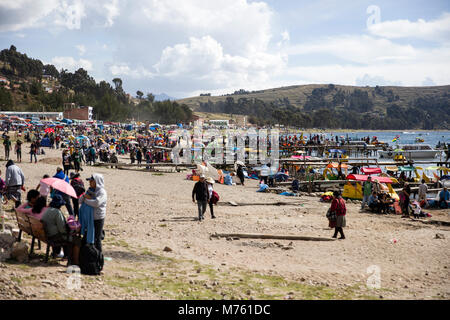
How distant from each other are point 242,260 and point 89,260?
346 centimetres

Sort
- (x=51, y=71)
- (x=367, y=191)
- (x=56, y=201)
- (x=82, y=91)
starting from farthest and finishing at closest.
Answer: (x=51, y=71) → (x=82, y=91) → (x=367, y=191) → (x=56, y=201)

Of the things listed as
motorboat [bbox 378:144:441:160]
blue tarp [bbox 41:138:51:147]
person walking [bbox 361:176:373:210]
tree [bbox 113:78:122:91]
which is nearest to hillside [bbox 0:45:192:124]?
→ tree [bbox 113:78:122:91]

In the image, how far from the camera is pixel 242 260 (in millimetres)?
8742

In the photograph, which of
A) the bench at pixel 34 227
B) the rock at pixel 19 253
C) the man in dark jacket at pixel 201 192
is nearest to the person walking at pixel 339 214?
the man in dark jacket at pixel 201 192

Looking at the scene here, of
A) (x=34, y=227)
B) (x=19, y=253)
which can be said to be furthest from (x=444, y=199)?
(x=19, y=253)

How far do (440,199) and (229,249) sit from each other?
47.3 feet

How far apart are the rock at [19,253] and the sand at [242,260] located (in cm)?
17

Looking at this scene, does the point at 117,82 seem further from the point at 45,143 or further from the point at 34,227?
the point at 34,227

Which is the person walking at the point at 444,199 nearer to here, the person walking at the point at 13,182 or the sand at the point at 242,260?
the sand at the point at 242,260

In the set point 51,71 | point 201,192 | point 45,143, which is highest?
point 51,71

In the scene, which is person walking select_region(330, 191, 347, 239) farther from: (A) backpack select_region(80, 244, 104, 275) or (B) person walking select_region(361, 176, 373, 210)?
(A) backpack select_region(80, 244, 104, 275)

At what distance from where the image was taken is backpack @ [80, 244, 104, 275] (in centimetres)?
649

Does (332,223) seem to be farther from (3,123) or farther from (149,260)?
(3,123)
